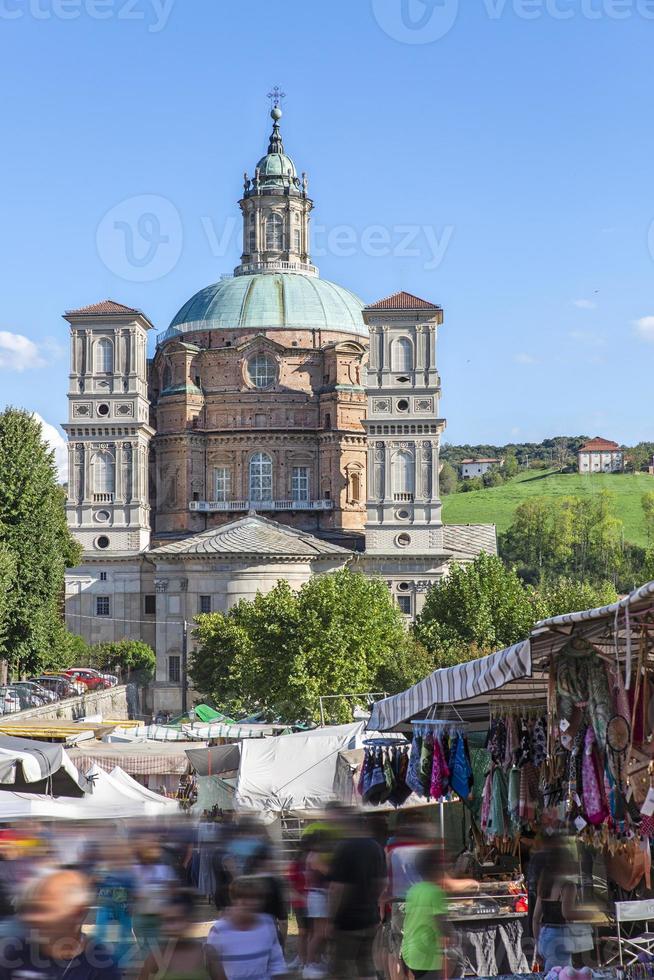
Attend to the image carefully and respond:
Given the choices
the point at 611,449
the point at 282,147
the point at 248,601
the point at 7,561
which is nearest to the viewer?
the point at 7,561

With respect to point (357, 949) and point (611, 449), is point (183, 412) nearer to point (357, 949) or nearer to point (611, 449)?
point (357, 949)

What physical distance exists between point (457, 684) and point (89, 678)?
169 ft

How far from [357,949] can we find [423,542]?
6426cm

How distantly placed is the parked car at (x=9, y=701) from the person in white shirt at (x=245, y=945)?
122ft

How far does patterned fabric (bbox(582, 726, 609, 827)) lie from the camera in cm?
1288

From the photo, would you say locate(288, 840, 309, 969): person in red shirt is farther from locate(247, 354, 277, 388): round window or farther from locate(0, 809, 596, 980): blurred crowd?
locate(247, 354, 277, 388): round window

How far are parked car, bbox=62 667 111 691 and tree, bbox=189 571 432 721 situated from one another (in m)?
5.06

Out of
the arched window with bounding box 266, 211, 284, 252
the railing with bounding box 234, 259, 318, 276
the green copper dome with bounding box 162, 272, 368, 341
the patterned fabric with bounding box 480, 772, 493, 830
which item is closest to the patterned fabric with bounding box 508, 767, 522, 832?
the patterned fabric with bounding box 480, 772, 493, 830

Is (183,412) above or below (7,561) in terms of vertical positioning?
above

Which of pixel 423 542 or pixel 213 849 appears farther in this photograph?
pixel 423 542

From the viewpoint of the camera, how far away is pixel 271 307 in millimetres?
86625

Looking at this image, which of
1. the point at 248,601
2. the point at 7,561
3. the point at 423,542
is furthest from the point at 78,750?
the point at 423,542

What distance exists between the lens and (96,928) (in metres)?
10.5

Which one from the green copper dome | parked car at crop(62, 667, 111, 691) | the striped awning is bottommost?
parked car at crop(62, 667, 111, 691)
